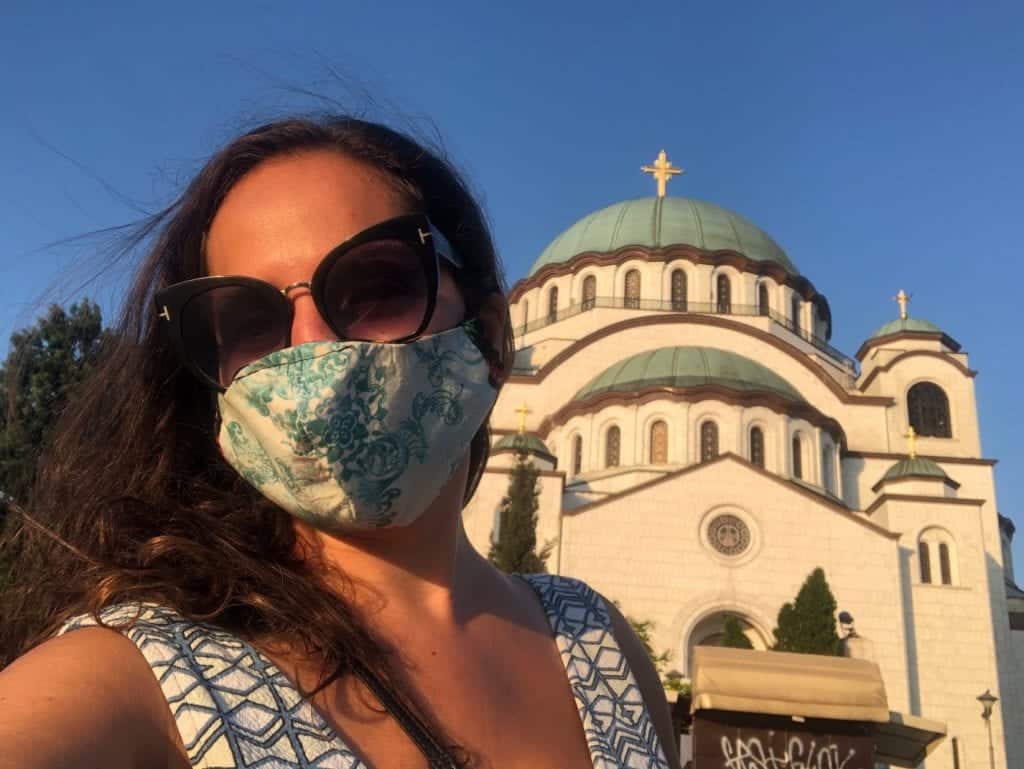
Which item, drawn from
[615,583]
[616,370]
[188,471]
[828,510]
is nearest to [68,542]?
[188,471]

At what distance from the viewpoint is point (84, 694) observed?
0.77 metres

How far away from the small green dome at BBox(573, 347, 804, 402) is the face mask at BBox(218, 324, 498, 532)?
2159 cm

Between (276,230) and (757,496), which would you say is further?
(757,496)

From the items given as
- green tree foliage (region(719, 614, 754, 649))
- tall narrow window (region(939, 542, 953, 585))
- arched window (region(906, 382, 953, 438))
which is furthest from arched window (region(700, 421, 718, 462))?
arched window (region(906, 382, 953, 438))

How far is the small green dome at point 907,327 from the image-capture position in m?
28.3

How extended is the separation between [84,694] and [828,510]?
2125 centimetres

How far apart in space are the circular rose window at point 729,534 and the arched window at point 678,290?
10036mm

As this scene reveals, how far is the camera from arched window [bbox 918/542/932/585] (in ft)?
68.7

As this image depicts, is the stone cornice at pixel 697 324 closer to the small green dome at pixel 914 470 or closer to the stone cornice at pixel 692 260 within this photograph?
the stone cornice at pixel 692 260

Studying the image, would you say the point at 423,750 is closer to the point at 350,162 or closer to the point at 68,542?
the point at 68,542

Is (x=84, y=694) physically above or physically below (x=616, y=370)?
below

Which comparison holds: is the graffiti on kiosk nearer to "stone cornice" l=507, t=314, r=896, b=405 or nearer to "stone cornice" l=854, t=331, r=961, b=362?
"stone cornice" l=507, t=314, r=896, b=405

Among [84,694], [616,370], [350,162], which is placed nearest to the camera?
[84,694]

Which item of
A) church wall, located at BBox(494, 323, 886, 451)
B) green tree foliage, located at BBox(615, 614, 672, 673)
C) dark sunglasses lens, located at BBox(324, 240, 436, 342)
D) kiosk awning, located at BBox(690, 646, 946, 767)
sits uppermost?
church wall, located at BBox(494, 323, 886, 451)
